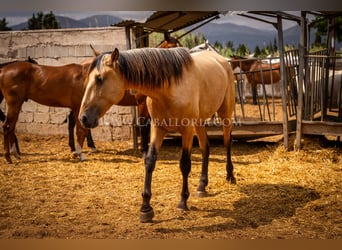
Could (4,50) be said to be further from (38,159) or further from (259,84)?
(259,84)

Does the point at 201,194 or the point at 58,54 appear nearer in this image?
the point at 201,194

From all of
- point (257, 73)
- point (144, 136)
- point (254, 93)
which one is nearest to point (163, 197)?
point (144, 136)

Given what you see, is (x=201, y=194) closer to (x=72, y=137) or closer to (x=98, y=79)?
(x=98, y=79)

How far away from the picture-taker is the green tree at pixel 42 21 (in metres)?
3.25

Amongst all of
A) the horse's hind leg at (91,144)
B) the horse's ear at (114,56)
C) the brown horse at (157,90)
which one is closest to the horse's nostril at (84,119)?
the brown horse at (157,90)

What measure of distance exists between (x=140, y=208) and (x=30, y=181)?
1.13m

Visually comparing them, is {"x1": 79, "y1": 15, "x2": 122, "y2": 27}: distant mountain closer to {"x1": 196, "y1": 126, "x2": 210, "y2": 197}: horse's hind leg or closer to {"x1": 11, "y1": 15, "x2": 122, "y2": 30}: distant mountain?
{"x1": 11, "y1": 15, "x2": 122, "y2": 30}: distant mountain

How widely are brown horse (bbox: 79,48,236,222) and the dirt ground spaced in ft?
0.89

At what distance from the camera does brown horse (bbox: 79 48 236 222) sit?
261cm

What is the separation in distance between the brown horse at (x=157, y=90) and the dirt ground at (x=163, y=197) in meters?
0.27

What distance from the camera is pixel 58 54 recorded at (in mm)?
4445

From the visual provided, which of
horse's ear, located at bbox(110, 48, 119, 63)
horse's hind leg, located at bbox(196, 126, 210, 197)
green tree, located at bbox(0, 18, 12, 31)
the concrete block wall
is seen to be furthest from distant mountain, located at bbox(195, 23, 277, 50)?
green tree, located at bbox(0, 18, 12, 31)

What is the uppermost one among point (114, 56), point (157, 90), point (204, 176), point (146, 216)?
point (114, 56)

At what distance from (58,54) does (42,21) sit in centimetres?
107
